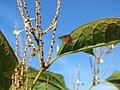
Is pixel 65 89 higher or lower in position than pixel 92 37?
lower

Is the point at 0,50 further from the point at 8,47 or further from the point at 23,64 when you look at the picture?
the point at 23,64

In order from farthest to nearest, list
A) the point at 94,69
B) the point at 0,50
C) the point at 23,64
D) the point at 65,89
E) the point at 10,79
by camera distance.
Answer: the point at 94,69 → the point at 65,89 → the point at 10,79 → the point at 0,50 → the point at 23,64

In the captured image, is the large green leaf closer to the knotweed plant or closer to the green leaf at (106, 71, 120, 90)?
the knotweed plant

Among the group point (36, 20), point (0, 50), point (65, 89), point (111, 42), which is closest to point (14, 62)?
point (0, 50)

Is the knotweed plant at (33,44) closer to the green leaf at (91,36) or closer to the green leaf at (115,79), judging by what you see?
the green leaf at (91,36)

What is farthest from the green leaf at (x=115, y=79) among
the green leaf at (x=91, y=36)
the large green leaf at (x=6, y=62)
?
the large green leaf at (x=6, y=62)

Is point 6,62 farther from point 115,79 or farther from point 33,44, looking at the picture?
point 115,79
